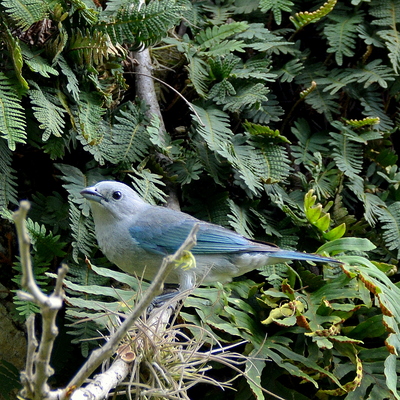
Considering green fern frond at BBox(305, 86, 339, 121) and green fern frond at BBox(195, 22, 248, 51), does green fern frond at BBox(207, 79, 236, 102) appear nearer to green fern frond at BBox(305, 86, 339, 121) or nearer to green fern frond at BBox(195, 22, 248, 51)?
green fern frond at BBox(195, 22, 248, 51)

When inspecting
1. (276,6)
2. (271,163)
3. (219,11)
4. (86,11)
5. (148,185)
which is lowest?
(271,163)

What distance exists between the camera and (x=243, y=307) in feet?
10.8

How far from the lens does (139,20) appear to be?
3.54 m

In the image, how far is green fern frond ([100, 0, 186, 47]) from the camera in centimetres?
352

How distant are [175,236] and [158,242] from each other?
112mm

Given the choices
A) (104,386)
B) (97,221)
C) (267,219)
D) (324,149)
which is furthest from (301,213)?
(104,386)

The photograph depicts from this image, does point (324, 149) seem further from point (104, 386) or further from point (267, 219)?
point (104, 386)

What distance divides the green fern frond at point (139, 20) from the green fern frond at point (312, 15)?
3.57 feet

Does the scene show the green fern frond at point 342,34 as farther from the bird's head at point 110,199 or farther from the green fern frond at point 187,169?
the bird's head at point 110,199

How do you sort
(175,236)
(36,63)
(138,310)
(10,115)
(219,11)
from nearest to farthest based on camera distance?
(138,310), (10,115), (175,236), (36,63), (219,11)

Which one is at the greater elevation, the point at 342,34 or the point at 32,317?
the point at 32,317

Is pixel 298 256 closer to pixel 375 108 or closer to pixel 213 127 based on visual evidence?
pixel 213 127

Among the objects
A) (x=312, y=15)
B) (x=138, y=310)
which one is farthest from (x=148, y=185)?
(x=138, y=310)

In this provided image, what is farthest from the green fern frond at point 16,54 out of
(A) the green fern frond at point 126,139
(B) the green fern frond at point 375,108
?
(B) the green fern frond at point 375,108
